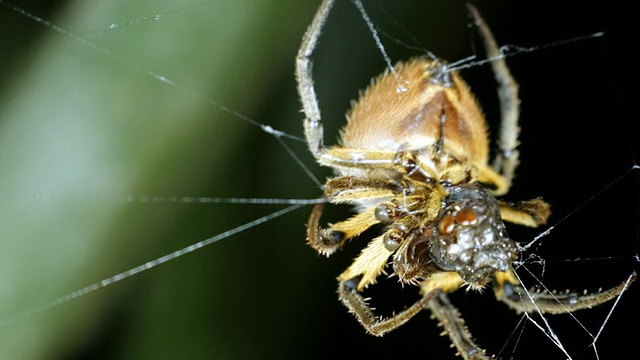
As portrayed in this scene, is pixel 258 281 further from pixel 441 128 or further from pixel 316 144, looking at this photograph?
pixel 441 128

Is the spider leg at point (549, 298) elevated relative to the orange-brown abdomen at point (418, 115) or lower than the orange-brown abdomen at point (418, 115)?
lower

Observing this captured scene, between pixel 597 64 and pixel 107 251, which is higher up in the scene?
pixel 107 251

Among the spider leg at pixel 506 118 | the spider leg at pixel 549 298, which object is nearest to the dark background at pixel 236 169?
the spider leg at pixel 549 298

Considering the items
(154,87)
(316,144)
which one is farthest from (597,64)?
(154,87)

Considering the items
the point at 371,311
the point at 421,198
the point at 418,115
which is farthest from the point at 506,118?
the point at 371,311

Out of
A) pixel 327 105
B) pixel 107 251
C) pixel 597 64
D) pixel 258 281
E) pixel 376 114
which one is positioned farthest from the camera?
pixel 597 64

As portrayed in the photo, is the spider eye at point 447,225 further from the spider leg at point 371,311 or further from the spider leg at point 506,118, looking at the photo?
the spider leg at point 506,118

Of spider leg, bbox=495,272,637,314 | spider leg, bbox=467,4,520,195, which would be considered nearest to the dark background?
spider leg, bbox=495,272,637,314
